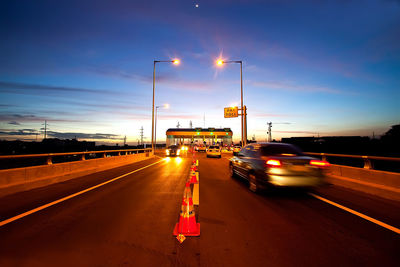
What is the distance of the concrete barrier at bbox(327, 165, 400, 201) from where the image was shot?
5480 mm

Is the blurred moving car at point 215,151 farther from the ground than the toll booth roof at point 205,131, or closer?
closer

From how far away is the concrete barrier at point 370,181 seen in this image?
18.0 ft

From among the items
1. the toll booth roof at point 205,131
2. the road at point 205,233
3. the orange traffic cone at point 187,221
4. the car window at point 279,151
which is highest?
the toll booth roof at point 205,131

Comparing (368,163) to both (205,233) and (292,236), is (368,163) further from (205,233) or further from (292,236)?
(205,233)

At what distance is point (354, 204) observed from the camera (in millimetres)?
4906

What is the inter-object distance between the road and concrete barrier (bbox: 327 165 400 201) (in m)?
0.59

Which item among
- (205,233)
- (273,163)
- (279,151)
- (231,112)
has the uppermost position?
(231,112)

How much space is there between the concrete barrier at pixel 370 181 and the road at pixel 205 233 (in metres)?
0.59

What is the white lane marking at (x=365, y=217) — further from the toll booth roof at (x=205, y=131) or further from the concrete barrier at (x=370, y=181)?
the toll booth roof at (x=205, y=131)

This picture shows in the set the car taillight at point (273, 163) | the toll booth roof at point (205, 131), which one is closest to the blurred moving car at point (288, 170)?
the car taillight at point (273, 163)

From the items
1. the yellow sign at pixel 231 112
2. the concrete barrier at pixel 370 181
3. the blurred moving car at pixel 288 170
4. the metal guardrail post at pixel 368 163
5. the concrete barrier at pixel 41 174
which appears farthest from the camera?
the yellow sign at pixel 231 112

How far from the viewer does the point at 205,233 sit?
335cm

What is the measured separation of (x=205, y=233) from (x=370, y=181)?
6.61 m

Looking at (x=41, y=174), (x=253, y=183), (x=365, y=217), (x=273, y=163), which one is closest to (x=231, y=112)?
(x=253, y=183)
